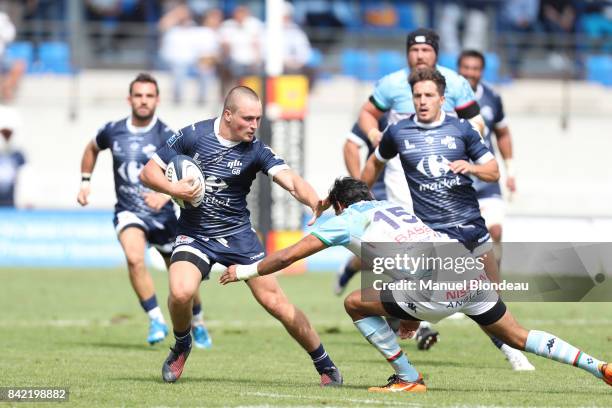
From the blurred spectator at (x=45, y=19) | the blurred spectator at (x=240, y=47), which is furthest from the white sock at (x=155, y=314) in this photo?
the blurred spectator at (x=45, y=19)

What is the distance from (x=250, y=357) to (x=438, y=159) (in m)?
2.76

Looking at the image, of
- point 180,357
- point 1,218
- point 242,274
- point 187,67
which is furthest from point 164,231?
point 187,67

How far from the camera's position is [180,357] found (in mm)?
9445

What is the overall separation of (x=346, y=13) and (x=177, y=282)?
20877mm

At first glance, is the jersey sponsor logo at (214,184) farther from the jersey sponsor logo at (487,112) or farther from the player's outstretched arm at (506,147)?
the player's outstretched arm at (506,147)

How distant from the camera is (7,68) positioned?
1035 inches

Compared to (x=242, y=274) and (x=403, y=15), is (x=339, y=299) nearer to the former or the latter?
(x=242, y=274)

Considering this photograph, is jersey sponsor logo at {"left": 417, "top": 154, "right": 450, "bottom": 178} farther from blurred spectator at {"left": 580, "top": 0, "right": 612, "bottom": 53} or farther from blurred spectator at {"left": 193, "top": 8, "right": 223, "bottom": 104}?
blurred spectator at {"left": 580, "top": 0, "right": 612, "bottom": 53}

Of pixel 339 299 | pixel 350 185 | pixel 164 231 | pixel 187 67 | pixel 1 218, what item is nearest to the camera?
pixel 350 185

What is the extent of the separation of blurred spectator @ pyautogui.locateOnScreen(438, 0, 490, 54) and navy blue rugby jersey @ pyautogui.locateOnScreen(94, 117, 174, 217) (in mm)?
16529

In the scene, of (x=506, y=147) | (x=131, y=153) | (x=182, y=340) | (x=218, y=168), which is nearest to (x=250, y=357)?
(x=182, y=340)

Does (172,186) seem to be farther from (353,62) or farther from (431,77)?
(353,62)

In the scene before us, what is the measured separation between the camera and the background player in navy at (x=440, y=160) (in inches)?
388

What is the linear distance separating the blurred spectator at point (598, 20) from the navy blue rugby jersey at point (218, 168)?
68.5 ft
